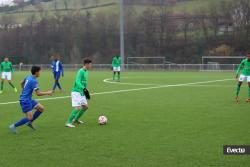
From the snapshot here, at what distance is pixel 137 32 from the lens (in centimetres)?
7956

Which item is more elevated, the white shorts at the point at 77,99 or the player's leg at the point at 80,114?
the white shorts at the point at 77,99

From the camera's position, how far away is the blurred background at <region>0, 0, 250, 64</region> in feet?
232

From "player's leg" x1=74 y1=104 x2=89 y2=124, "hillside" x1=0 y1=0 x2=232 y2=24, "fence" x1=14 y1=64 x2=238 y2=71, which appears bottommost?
"fence" x1=14 y1=64 x2=238 y2=71

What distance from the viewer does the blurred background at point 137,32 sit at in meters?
70.8

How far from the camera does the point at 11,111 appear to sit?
1527cm

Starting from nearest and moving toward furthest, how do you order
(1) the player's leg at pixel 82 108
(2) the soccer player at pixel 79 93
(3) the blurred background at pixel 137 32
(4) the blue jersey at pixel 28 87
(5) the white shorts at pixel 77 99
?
(4) the blue jersey at pixel 28 87 < (2) the soccer player at pixel 79 93 < (5) the white shorts at pixel 77 99 < (1) the player's leg at pixel 82 108 < (3) the blurred background at pixel 137 32

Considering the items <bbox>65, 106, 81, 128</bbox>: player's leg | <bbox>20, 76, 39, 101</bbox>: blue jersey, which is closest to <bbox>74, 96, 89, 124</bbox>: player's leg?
<bbox>65, 106, 81, 128</bbox>: player's leg

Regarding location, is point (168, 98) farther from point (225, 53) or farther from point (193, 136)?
point (225, 53)

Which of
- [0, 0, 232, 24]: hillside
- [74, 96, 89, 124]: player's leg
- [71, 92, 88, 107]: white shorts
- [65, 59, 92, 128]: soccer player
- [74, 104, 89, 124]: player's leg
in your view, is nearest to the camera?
[65, 59, 92, 128]: soccer player

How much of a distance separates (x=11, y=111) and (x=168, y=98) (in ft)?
23.5

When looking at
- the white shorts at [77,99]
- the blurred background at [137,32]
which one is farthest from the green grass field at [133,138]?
the blurred background at [137,32]

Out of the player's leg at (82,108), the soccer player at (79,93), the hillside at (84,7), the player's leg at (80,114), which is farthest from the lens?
the hillside at (84,7)

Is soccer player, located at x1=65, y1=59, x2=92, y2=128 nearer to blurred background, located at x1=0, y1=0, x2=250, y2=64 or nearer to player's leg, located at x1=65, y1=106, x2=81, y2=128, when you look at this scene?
player's leg, located at x1=65, y1=106, x2=81, y2=128

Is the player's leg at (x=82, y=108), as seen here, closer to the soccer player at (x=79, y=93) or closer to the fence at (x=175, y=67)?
the soccer player at (x=79, y=93)
